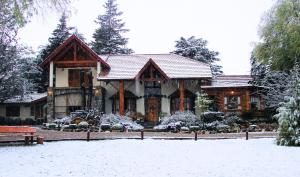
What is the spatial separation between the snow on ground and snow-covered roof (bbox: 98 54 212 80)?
1767 cm

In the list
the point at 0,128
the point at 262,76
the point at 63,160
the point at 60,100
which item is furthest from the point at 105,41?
the point at 63,160

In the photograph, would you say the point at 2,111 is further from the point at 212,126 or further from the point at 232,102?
the point at 212,126

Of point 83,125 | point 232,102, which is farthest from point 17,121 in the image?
point 232,102

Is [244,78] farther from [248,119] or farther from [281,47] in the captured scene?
[281,47]

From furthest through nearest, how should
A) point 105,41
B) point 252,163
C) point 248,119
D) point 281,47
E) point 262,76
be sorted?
point 105,41 < point 262,76 < point 248,119 < point 281,47 < point 252,163

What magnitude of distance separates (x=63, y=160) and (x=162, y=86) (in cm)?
2403

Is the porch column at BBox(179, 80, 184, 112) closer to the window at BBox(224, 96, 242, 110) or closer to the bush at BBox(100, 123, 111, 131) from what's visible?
the window at BBox(224, 96, 242, 110)

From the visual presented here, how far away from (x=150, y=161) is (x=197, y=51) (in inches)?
1646

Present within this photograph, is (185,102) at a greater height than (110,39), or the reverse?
(110,39)

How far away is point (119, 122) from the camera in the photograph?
103 ft

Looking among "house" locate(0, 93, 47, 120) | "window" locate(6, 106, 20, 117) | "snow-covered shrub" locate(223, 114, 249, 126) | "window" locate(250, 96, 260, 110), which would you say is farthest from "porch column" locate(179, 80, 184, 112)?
"window" locate(6, 106, 20, 117)

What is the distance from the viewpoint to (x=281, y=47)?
29.2 metres

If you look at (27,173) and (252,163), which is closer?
(27,173)

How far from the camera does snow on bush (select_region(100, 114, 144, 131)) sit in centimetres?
3040
